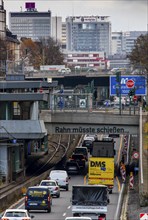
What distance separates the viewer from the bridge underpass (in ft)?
306

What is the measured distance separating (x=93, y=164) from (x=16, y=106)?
51.1 feet

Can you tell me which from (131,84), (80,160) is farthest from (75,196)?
(131,84)

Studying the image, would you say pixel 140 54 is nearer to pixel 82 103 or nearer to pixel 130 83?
pixel 130 83

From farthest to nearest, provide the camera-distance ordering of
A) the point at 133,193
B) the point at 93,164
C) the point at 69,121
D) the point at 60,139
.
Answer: the point at 60,139 → the point at 69,121 → the point at 93,164 → the point at 133,193

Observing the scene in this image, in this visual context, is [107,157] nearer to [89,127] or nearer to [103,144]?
[103,144]

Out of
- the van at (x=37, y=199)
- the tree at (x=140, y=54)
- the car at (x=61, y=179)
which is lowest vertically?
the car at (x=61, y=179)

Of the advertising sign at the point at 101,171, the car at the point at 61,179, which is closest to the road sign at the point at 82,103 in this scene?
the advertising sign at the point at 101,171

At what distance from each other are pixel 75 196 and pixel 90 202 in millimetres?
1048

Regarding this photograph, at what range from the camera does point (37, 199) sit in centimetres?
5656

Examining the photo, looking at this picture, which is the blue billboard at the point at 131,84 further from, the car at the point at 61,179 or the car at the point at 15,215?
the car at the point at 15,215

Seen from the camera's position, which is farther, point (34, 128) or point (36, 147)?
point (36, 147)

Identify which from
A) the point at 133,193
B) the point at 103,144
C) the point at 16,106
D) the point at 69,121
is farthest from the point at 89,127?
the point at 133,193

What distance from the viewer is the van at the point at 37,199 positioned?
56438 mm

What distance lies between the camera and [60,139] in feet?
430
